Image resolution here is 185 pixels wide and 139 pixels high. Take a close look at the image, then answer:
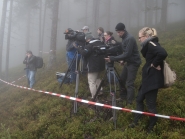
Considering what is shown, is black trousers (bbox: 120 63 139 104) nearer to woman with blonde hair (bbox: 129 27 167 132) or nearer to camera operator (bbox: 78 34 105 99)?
camera operator (bbox: 78 34 105 99)

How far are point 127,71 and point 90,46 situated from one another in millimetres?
1520

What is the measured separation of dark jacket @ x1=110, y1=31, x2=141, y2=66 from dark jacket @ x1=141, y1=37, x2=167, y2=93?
0.98m

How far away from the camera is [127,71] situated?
19.6ft

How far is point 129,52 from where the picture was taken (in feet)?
17.5

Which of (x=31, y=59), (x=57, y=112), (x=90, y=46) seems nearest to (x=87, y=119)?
(x=57, y=112)

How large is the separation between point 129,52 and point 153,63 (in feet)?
4.31

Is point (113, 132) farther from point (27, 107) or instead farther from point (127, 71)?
point (27, 107)

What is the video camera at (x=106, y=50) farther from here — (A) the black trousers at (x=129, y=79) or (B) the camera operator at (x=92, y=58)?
(A) the black trousers at (x=129, y=79)

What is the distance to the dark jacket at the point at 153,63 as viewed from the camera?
4.03 metres

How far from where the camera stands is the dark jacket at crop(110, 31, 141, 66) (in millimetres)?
5324

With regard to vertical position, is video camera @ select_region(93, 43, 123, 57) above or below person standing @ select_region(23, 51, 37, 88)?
above

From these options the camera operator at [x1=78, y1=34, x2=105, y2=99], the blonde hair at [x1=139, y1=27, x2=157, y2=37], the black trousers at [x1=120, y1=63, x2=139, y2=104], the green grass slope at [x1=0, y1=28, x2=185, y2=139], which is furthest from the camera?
the camera operator at [x1=78, y1=34, x2=105, y2=99]

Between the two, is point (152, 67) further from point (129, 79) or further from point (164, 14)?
point (164, 14)

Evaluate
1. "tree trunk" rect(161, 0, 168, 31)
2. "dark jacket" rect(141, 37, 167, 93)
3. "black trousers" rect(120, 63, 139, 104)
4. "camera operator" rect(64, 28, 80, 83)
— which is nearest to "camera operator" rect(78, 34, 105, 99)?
"camera operator" rect(64, 28, 80, 83)
